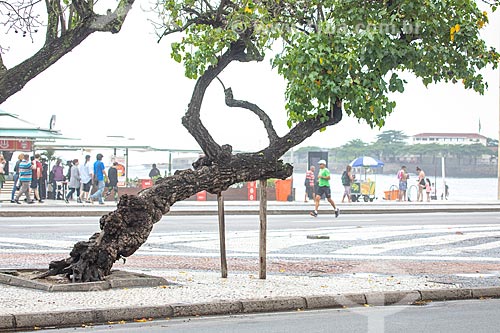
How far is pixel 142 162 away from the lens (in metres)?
58.8

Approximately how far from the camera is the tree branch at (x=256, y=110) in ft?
44.0

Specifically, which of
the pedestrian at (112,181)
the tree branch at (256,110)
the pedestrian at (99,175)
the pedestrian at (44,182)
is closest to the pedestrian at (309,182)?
the pedestrian at (112,181)

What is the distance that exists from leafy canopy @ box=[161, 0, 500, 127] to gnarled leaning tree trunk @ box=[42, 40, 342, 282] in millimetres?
292

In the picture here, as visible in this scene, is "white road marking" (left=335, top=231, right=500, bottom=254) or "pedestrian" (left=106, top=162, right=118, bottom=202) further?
"pedestrian" (left=106, top=162, right=118, bottom=202)

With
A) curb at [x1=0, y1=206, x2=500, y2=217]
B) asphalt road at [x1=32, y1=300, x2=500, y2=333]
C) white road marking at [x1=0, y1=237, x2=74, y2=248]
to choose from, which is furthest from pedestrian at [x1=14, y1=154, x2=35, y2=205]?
asphalt road at [x1=32, y1=300, x2=500, y2=333]

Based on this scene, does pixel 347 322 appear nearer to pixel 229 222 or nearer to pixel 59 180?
pixel 229 222

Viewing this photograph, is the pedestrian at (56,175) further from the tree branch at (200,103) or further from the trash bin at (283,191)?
the tree branch at (200,103)

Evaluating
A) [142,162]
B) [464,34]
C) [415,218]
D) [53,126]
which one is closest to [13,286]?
[464,34]

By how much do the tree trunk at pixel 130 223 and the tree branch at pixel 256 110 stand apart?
884 mm

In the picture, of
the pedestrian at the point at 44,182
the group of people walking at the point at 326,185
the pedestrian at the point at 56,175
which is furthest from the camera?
the pedestrian at the point at 56,175

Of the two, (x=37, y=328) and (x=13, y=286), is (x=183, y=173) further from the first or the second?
(x=37, y=328)

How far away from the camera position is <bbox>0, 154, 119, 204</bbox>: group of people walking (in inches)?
1358

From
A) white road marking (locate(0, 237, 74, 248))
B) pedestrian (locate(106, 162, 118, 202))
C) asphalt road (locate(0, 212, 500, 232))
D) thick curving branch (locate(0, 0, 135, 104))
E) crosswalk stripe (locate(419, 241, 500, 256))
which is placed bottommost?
crosswalk stripe (locate(419, 241, 500, 256))

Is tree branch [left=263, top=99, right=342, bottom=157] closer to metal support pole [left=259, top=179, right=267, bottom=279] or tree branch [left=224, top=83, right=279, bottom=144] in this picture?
tree branch [left=224, top=83, right=279, bottom=144]
